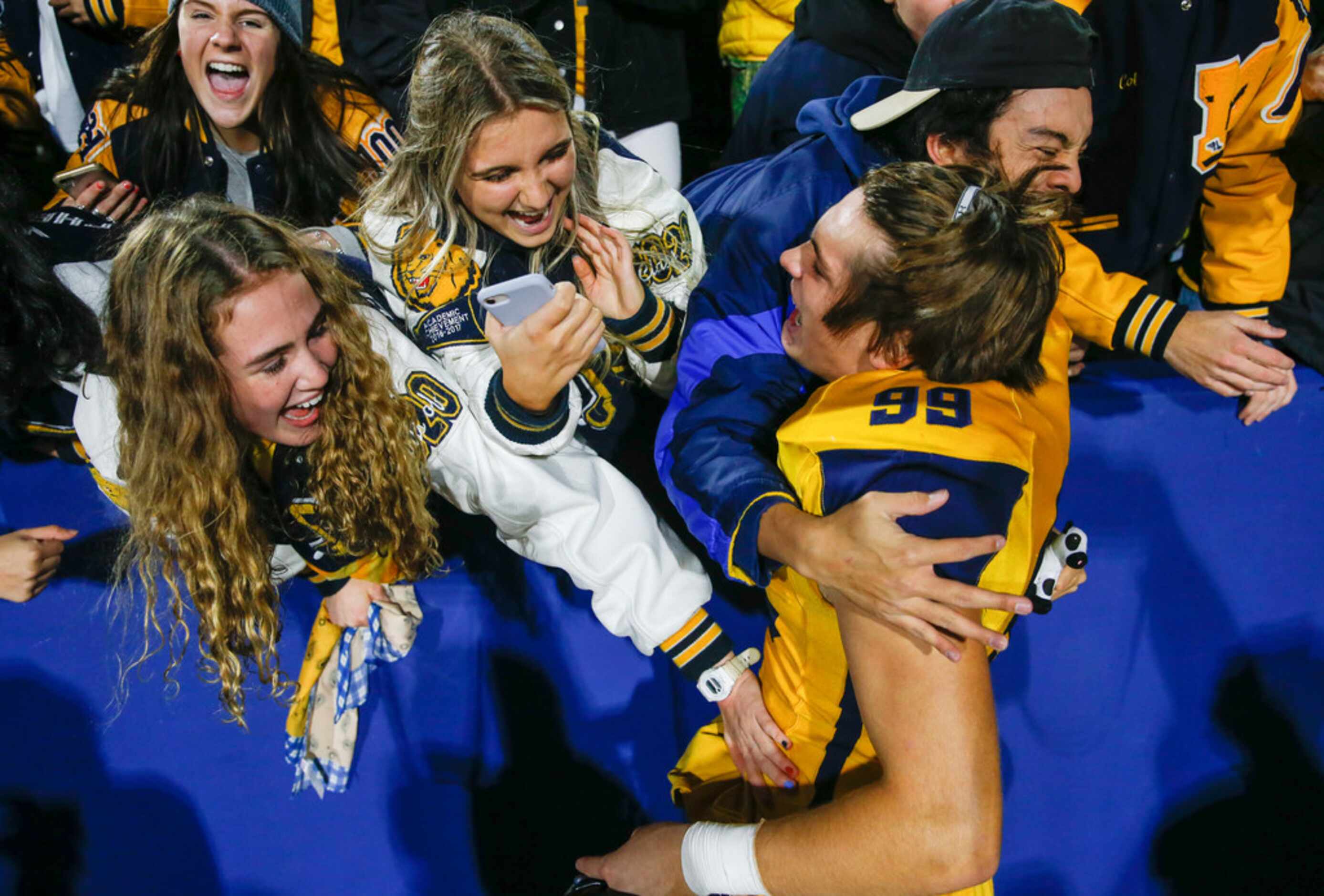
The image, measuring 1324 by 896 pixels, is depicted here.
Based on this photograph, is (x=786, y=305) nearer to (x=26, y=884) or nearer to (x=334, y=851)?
(x=334, y=851)

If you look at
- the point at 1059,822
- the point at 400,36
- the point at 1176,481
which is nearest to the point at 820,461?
the point at 1176,481

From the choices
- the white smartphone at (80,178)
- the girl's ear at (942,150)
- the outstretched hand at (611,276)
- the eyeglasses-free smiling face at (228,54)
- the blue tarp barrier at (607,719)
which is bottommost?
the blue tarp barrier at (607,719)

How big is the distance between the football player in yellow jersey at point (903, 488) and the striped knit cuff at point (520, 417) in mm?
423

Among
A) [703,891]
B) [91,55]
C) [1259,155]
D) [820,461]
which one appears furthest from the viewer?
[91,55]

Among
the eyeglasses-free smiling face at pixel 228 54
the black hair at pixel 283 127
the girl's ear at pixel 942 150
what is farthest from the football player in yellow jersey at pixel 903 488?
the eyeglasses-free smiling face at pixel 228 54

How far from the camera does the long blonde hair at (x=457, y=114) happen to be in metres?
1.84

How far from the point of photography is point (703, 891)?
4.67ft

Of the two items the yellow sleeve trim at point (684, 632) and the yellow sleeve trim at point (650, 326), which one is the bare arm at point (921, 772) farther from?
the yellow sleeve trim at point (650, 326)

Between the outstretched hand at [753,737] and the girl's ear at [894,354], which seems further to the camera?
the outstretched hand at [753,737]

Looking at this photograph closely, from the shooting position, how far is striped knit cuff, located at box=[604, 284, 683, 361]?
1901 millimetres

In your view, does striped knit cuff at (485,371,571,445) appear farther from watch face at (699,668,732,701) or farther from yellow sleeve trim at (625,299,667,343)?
watch face at (699,668,732,701)

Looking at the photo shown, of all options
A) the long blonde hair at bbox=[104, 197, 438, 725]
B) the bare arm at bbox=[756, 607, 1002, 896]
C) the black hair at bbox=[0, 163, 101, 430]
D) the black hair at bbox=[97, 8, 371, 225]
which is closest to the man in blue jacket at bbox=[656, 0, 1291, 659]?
the bare arm at bbox=[756, 607, 1002, 896]

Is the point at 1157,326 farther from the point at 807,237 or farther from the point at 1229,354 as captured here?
the point at 807,237

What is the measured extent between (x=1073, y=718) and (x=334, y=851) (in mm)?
1575
